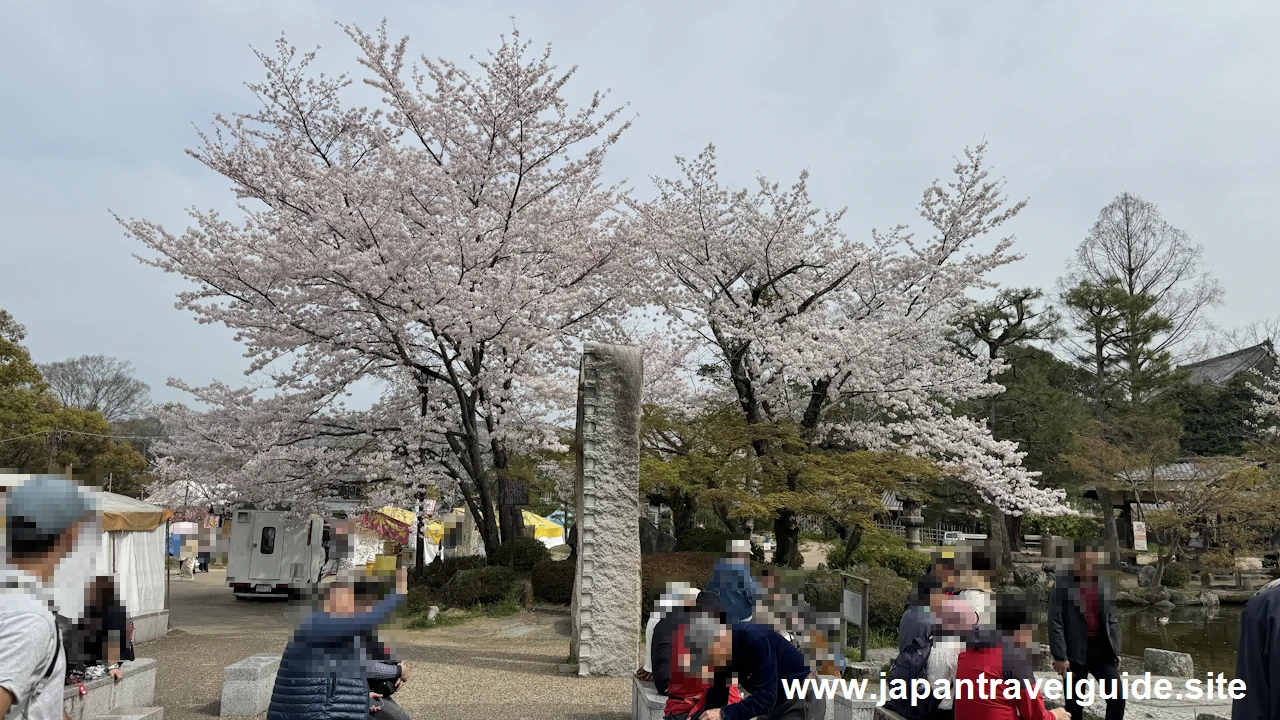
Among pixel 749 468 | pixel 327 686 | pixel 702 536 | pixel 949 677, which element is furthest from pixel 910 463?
pixel 327 686

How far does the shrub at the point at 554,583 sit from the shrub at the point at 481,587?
42 centimetres

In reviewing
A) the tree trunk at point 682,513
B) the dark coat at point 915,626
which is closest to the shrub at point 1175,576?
the tree trunk at point 682,513

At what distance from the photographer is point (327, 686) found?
3018mm

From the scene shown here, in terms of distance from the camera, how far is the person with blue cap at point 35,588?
203 centimetres

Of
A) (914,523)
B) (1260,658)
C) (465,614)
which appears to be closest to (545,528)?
(914,523)

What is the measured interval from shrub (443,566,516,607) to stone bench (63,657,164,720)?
561cm

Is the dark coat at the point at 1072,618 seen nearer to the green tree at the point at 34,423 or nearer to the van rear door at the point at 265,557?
the van rear door at the point at 265,557

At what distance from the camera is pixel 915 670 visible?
12.6 feet

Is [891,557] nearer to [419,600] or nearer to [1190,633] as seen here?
[1190,633]

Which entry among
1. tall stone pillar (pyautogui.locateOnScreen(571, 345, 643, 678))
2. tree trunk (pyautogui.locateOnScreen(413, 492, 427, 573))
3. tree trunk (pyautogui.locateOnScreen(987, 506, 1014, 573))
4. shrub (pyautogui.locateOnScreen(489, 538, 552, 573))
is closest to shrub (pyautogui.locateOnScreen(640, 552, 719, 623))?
shrub (pyautogui.locateOnScreen(489, 538, 552, 573))

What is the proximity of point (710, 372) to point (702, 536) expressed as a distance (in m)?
3.72

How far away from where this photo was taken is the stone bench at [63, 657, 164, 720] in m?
6.12

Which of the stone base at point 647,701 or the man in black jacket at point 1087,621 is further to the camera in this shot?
the stone base at point 647,701

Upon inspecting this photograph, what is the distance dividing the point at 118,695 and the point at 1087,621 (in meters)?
7.76
